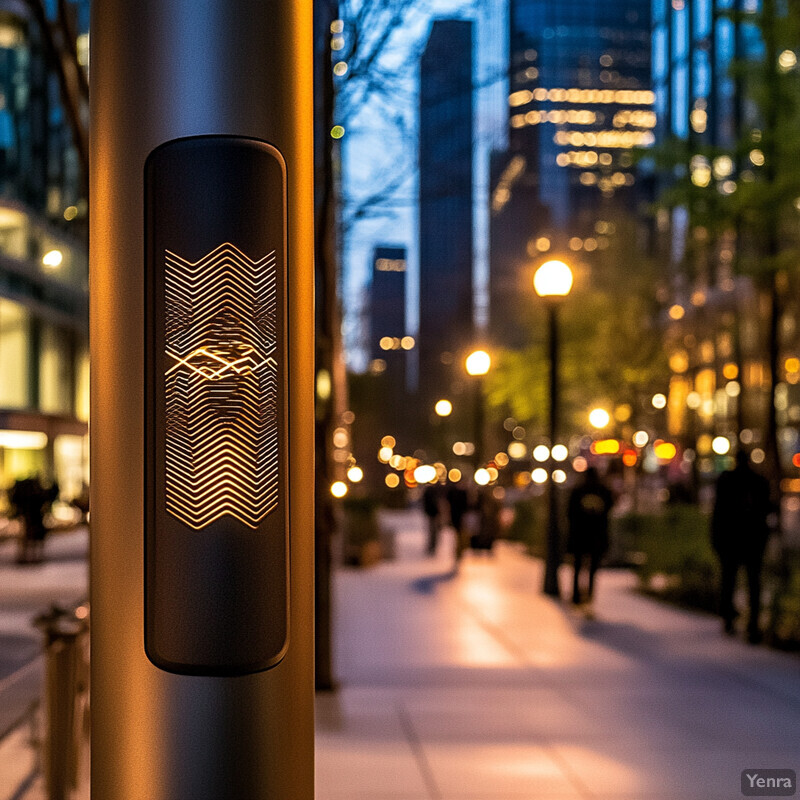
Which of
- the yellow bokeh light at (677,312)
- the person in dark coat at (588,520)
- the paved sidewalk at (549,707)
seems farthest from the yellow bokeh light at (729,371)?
the paved sidewalk at (549,707)

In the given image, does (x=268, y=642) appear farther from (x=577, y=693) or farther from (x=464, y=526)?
(x=464, y=526)

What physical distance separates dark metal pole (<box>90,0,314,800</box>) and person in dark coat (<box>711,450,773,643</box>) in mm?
9508

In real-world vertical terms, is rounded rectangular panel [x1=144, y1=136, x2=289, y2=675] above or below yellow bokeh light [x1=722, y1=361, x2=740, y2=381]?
below

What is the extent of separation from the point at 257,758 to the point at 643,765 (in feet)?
14.1

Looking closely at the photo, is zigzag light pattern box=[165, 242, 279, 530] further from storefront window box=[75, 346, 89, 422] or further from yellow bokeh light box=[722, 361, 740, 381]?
yellow bokeh light box=[722, 361, 740, 381]

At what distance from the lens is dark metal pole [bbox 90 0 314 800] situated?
10.7ft

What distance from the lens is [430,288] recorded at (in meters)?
140

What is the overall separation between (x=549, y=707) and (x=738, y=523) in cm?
432

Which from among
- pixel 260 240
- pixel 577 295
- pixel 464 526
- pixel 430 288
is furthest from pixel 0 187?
pixel 430 288

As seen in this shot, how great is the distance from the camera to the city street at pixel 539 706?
22.0 feet

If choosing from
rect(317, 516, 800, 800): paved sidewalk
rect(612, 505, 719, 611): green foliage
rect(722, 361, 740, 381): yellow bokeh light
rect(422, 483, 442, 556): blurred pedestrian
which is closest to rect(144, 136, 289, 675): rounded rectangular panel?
rect(317, 516, 800, 800): paved sidewalk

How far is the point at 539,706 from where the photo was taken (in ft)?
28.8

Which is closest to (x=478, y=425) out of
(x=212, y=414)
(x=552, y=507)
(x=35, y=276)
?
(x=552, y=507)

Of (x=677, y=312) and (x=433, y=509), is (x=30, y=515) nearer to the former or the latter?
(x=433, y=509)
